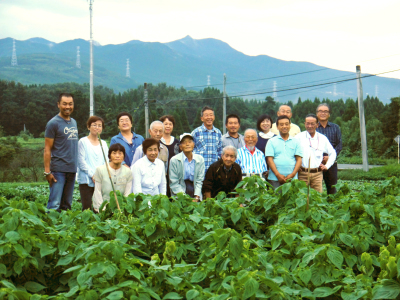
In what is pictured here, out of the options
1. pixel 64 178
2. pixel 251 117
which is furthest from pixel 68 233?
pixel 251 117

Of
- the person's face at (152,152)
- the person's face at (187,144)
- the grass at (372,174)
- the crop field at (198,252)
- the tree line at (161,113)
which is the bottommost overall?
the grass at (372,174)

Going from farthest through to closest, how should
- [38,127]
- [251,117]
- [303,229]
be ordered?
1. [251,117]
2. [38,127]
3. [303,229]

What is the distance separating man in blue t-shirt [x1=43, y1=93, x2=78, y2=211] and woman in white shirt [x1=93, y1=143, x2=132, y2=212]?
0.58m

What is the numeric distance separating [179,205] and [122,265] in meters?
1.36

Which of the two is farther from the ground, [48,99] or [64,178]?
[48,99]

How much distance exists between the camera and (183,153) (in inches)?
234

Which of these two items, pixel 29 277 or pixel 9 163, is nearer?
pixel 29 277

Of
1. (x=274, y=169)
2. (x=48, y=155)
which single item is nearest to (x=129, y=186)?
(x=48, y=155)

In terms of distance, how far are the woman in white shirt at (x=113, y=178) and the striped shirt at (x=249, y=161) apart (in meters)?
1.62

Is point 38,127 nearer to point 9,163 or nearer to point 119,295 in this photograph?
point 9,163

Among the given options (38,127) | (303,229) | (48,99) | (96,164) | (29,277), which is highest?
(48,99)

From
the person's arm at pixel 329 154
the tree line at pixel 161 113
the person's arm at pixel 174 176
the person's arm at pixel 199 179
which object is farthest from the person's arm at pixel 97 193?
the tree line at pixel 161 113

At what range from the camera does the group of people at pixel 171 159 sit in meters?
5.54

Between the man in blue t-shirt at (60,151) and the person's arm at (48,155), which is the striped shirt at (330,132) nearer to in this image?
the man in blue t-shirt at (60,151)
